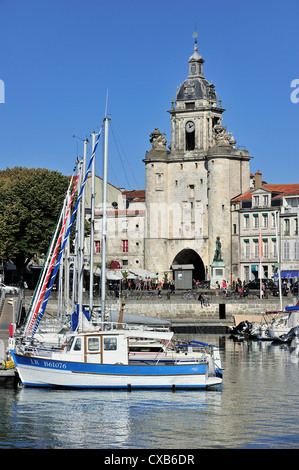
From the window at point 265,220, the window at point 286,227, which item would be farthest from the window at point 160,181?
the window at point 286,227

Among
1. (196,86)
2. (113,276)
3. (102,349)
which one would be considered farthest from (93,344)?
(196,86)

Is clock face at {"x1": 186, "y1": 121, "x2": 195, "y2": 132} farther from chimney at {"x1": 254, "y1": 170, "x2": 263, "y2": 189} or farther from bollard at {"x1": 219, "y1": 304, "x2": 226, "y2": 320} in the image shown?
bollard at {"x1": 219, "y1": 304, "x2": 226, "y2": 320}

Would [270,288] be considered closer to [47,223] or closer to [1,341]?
[47,223]

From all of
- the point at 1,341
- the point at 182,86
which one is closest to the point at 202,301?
the point at 182,86

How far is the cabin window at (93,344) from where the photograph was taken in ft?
134

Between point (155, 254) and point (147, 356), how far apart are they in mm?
62310

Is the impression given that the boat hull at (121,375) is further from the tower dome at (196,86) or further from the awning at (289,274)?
the tower dome at (196,86)

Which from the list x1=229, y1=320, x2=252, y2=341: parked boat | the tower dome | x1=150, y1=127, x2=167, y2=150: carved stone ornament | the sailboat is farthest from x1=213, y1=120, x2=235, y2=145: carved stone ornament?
the sailboat

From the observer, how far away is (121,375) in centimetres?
4081

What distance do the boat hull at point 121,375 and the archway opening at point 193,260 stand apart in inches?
2618

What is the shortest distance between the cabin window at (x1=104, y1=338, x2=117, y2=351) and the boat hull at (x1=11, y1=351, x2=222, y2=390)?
0.68 metres

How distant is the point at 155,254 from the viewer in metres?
107

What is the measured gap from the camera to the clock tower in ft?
343

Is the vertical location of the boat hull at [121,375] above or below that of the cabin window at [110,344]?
below
